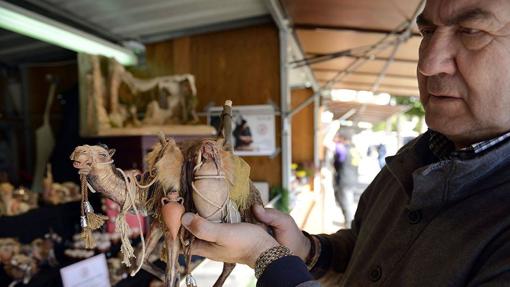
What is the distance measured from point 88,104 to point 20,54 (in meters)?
0.95

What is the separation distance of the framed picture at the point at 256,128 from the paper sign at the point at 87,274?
149cm

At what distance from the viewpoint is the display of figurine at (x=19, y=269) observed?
55.4 inches

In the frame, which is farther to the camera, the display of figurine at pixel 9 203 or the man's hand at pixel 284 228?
the display of figurine at pixel 9 203

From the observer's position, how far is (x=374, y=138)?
20.7 feet

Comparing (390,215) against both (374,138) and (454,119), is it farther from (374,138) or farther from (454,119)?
(374,138)

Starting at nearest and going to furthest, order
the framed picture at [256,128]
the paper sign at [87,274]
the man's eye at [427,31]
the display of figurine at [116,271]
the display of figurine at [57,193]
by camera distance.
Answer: the man's eye at [427,31] → the paper sign at [87,274] → the display of figurine at [116,271] → the display of figurine at [57,193] → the framed picture at [256,128]

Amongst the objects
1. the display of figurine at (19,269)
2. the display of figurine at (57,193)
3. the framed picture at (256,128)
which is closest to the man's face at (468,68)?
the display of figurine at (19,269)

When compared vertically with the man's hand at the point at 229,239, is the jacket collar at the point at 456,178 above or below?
above

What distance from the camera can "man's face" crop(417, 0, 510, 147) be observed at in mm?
585

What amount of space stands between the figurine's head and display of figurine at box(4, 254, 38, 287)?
1120mm

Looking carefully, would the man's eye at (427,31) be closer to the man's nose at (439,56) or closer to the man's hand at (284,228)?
the man's nose at (439,56)

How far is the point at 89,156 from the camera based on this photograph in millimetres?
615

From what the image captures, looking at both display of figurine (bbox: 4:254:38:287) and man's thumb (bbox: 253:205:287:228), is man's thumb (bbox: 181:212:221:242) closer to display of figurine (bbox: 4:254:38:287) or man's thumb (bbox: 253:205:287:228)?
man's thumb (bbox: 253:205:287:228)

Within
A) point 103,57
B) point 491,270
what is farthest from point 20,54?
point 491,270
